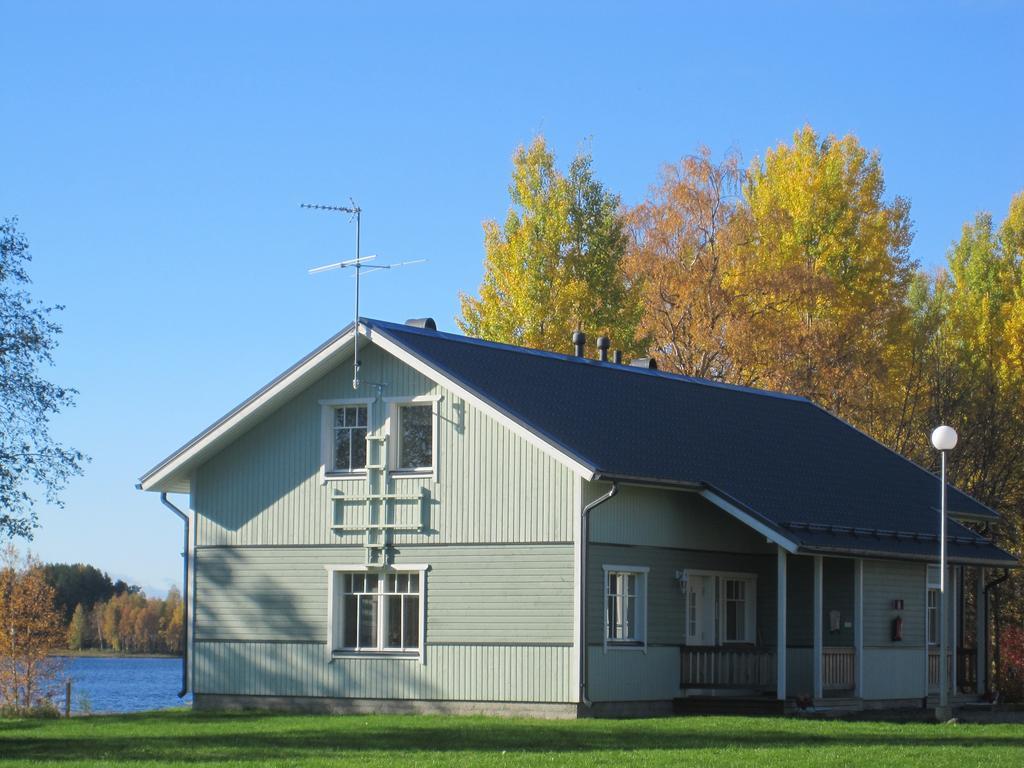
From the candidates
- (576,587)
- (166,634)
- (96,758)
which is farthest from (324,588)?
(166,634)

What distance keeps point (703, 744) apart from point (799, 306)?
28.1 meters

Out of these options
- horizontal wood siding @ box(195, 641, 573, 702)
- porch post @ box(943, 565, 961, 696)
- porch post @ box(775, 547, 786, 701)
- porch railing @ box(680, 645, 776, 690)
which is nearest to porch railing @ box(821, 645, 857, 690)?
porch railing @ box(680, 645, 776, 690)

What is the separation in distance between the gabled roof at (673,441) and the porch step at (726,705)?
8.72 feet

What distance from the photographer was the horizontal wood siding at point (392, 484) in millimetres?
28172

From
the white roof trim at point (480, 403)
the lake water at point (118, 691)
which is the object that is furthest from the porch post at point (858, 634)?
the lake water at point (118, 691)

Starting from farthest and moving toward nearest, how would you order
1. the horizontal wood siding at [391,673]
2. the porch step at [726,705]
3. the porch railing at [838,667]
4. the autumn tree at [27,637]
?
the autumn tree at [27,637]
the porch railing at [838,667]
the porch step at [726,705]
the horizontal wood siding at [391,673]

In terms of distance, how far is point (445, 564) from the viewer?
2895 centimetres

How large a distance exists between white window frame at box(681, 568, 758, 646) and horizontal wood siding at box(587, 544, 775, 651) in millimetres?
84

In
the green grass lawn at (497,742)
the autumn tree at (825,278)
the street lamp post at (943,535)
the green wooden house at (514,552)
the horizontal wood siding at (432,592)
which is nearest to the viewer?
the green grass lawn at (497,742)

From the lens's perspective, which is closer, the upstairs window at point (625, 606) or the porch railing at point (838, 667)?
the upstairs window at point (625, 606)

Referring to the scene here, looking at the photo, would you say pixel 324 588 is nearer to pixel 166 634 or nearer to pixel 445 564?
pixel 445 564

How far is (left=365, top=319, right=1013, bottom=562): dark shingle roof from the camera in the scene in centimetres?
2911

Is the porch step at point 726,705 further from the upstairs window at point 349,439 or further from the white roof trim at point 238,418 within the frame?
the white roof trim at point 238,418

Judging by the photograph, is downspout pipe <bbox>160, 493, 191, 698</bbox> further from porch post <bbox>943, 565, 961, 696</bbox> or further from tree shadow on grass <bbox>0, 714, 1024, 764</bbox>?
porch post <bbox>943, 565, 961, 696</bbox>
